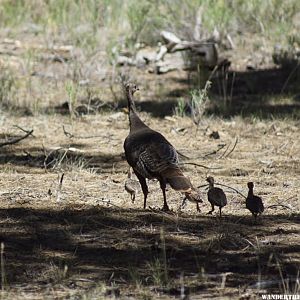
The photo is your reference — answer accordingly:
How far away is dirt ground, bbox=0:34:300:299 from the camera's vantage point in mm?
5230

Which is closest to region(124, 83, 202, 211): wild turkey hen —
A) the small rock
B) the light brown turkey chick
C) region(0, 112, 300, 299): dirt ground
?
region(0, 112, 300, 299): dirt ground

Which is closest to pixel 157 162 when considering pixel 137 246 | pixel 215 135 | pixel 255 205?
pixel 255 205

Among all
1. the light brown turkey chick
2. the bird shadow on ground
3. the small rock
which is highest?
the bird shadow on ground

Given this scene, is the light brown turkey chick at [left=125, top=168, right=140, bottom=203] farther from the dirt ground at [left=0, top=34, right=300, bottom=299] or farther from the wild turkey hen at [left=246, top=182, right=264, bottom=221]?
the wild turkey hen at [left=246, top=182, right=264, bottom=221]

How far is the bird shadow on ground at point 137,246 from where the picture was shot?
535 centimetres

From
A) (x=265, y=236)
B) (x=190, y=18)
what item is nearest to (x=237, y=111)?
(x=190, y=18)

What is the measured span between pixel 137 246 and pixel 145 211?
1.14m

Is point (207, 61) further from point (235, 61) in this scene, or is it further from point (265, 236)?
point (265, 236)

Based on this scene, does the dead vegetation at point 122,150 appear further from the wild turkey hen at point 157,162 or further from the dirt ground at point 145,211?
the wild turkey hen at point 157,162

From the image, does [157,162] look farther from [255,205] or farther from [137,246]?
[137,246]

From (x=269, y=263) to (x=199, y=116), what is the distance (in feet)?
20.6

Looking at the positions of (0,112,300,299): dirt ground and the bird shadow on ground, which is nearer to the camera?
(0,112,300,299): dirt ground

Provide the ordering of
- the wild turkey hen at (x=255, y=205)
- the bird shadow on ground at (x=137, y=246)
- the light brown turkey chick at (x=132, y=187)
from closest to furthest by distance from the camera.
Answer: the bird shadow on ground at (x=137, y=246)
the wild turkey hen at (x=255, y=205)
the light brown turkey chick at (x=132, y=187)

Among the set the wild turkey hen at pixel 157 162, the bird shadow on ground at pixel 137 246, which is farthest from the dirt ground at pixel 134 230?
the wild turkey hen at pixel 157 162
